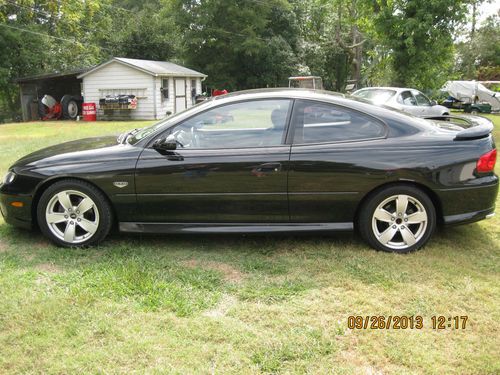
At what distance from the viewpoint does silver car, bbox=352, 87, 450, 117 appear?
13484 mm

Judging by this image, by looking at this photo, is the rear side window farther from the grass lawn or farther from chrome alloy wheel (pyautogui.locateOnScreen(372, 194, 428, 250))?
the grass lawn

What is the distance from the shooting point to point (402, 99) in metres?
13.8

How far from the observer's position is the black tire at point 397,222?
420cm

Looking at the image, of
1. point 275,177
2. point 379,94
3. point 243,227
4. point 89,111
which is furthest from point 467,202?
point 89,111

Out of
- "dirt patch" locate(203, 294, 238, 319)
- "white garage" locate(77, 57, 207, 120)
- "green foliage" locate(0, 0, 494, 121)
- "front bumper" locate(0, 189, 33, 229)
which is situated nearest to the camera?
"dirt patch" locate(203, 294, 238, 319)

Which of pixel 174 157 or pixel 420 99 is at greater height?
→ pixel 420 99

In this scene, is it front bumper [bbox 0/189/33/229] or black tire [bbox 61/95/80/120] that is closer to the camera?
front bumper [bbox 0/189/33/229]

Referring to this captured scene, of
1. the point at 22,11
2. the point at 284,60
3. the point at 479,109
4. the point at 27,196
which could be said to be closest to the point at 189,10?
the point at 284,60

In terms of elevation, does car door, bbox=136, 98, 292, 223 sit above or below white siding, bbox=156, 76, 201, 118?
below

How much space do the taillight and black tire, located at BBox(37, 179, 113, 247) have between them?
334 centimetres

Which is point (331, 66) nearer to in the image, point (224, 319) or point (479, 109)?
point (479, 109)

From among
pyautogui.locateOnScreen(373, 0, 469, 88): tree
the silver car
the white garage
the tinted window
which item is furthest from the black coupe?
the white garage

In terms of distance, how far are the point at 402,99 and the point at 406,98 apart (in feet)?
1.21
